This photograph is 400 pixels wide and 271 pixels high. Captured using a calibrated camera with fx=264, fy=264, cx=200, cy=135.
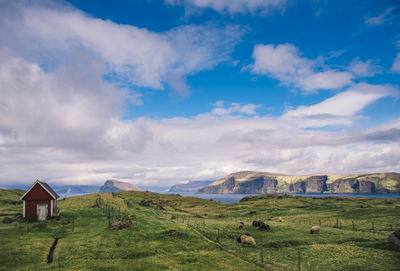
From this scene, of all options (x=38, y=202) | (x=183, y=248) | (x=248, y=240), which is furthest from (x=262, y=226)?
(x=38, y=202)

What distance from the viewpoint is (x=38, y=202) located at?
6988 centimetres

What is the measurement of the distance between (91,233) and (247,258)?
107ft

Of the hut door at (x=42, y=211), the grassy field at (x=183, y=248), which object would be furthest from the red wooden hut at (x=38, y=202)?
the grassy field at (x=183, y=248)

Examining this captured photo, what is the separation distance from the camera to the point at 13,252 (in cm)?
4025

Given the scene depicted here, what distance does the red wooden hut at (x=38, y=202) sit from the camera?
68625 millimetres

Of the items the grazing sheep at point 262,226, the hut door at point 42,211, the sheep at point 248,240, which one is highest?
the hut door at point 42,211

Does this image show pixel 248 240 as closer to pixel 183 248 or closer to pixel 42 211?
pixel 183 248

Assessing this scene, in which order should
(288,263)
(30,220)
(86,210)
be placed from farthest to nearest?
(86,210) → (30,220) → (288,263)

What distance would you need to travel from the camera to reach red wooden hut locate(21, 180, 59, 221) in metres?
68.6

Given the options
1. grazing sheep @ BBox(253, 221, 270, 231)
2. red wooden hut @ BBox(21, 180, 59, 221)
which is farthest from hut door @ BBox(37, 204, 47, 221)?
grazing sheep @ BBox(253, 221, 270, 231)

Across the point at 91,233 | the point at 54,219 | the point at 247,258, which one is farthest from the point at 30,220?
the point at 247,258

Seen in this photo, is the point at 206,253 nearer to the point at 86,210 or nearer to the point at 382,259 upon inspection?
the point at 382,259

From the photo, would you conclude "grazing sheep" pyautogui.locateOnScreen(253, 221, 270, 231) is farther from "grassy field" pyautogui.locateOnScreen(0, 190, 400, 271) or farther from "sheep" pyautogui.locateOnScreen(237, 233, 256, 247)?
"sheep" pyautogui.locateOnScreen(237, 233, 256, 247)

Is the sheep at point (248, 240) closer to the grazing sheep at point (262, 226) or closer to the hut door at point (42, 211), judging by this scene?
the grazing sheep at point (262, 226)
